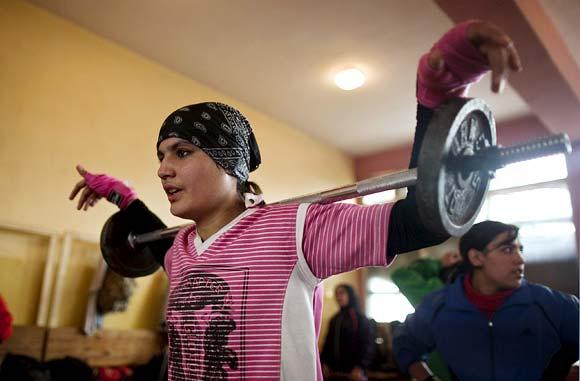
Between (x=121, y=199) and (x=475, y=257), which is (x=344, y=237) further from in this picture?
(x=475, y=257)

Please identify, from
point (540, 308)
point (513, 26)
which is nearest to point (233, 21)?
point (513, 26)

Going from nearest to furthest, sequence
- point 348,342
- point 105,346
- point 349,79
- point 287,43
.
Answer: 1. point 105,346
2. point 287,43
3. point 349,79
4. point 348,342

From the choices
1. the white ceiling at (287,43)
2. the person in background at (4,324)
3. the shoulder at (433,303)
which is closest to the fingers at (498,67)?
the shoulder at (433,303)

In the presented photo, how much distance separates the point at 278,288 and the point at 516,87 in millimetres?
3016

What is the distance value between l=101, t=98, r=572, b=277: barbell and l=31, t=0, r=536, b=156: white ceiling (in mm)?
2675

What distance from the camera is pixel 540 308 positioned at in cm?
166

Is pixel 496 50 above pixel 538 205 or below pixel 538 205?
below

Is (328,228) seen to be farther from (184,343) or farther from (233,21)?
(233,21)

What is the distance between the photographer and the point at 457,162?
760 mm

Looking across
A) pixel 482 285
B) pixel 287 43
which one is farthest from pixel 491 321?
pixel 287 43

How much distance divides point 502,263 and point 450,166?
1.21 metres

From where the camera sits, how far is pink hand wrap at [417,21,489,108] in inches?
27.3

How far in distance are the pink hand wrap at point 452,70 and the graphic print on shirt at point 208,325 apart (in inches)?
18.6

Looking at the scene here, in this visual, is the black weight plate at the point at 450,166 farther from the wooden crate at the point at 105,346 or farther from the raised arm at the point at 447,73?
the wooden crate at the point at 105,346
